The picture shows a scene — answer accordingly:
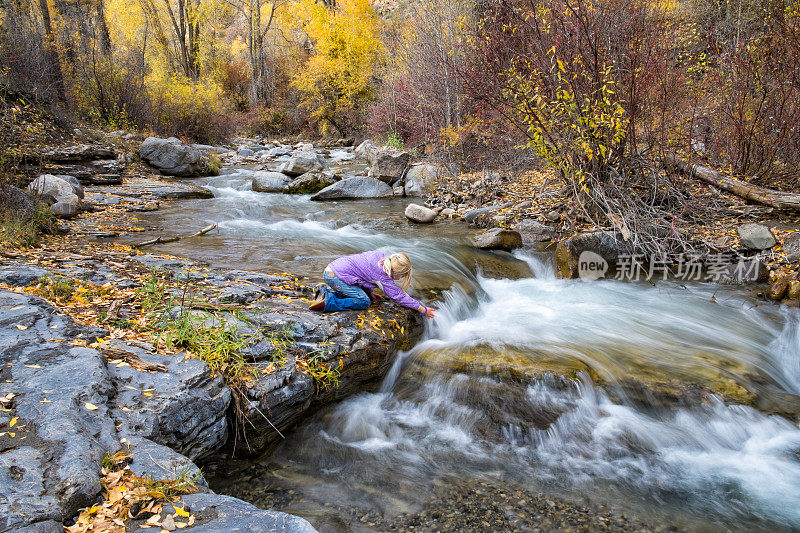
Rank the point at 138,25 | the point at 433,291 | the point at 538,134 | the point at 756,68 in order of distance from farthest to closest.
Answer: the point at 138,25, the point at 756,68, the point at 538,134, the point at 433,291

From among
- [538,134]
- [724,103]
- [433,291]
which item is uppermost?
[724,103]

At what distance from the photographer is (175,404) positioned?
318cm

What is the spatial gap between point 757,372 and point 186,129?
21.3m

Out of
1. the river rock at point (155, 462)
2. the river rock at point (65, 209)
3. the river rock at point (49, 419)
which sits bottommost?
the river rock at point (155, 462)

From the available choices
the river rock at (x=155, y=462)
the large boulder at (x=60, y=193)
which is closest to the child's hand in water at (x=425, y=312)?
the river rock at (x=155, y=462)

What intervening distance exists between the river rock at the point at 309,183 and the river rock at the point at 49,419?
1041 centimetres

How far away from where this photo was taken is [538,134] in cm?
785

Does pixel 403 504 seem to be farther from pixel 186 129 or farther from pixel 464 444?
pixel 186 129

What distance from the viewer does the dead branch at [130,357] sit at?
343 centimetres

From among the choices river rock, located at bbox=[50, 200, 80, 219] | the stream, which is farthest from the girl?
river rock, located at bbox=[50, 200, 80, 219]

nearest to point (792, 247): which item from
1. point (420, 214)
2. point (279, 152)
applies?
point (420, 214)

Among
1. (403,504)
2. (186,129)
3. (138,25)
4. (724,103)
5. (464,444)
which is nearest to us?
(403,504)

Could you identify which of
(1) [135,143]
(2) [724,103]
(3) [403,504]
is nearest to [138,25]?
(1) [135,143]

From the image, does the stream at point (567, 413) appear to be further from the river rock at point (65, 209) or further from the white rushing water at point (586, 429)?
the river rock at point (65, 209)
